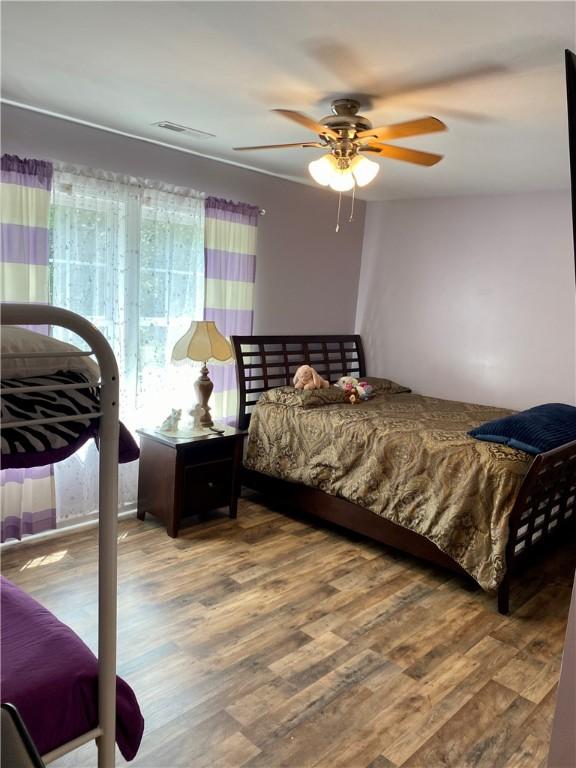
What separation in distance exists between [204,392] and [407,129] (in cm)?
208

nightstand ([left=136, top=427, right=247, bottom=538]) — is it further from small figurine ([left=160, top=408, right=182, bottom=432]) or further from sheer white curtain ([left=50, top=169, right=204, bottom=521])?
sheer white curtain ([left=50, top=169, right=204, bottom=521])

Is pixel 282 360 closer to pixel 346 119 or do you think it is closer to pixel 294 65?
pixel 346 119

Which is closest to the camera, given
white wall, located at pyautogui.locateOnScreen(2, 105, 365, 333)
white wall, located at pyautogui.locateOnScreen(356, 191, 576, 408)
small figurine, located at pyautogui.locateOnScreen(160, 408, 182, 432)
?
white wall, located at pyautogui.locateOnScreen(2, 105, 365, 333)

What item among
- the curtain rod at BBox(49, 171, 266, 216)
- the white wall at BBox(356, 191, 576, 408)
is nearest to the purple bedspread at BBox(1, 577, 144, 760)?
the curtain rod at BBox(49, 171, 266, 216)

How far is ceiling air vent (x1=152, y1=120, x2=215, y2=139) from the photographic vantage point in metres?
3.14

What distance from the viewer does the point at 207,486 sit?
12.2 ft

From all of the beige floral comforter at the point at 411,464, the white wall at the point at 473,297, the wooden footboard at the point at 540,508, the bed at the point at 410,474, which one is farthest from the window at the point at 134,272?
the wooden footboard at the point at 540,508

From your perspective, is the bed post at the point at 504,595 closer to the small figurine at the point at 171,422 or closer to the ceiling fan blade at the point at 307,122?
the small figurine at the point at 171,422

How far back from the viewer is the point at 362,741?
6.63 ft

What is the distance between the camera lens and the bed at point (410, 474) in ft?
9.61

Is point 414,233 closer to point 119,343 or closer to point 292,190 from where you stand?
point 292,190

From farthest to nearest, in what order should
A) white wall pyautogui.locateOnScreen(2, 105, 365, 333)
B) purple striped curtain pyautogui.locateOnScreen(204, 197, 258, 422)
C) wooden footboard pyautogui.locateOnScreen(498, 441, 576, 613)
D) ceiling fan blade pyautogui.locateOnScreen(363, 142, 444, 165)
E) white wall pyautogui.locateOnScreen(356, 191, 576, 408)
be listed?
white wall pyautogui.locateOnScreen(356, 191, 576, 408), purple striped curtain pyautogui.locateOnScreen(204, 197, 258, 422), white wall pyautogui.locateOnScreen(2, 105, 365, 333), wooden footboard pyautogui.locateOnScreen(498, 441, 576, 613), ceiling fan blade pyautogui.locateOnScreen(363, 142, 444, 165)

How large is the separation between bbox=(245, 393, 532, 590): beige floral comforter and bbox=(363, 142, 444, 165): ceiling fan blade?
1.51m

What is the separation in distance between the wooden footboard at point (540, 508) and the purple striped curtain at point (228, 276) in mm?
2152
